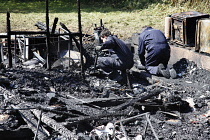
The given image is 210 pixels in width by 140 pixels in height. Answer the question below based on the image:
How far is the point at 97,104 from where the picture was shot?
7.11 meters

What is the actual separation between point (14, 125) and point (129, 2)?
Answer: 1824cm

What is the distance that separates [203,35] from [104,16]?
10356 millimetres

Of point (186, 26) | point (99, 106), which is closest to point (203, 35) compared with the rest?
point (186, 26)

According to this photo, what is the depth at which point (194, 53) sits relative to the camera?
10367 mm

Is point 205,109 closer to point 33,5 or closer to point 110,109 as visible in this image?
point 110,109

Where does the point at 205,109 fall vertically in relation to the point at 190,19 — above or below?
below

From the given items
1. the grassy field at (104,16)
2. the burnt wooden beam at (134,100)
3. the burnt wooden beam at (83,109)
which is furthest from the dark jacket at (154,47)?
the burnt wooden beam at (83,109)

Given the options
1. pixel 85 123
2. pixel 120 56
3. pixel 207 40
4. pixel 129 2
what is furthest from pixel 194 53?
pixel 129 2

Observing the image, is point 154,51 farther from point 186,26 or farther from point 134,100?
point 134,100

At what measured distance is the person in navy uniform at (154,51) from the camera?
1018 centimetres

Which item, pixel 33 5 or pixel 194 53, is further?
pixel 33 5

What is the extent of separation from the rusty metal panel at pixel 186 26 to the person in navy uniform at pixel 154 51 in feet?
2.62

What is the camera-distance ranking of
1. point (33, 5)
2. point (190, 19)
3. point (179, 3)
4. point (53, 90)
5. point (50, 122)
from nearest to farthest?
1. point (50, 122)
2. point (53, 90)
3. point (190, 19)
4. point (179, 3)
5. point (33, 5)

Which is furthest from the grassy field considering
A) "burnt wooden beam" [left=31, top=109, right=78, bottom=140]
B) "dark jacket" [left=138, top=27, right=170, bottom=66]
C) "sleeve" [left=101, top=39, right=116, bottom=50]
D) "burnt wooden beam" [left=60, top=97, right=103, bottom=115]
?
"burnt wooden beam" [left=31, top=109, right=78, bottom=140]
